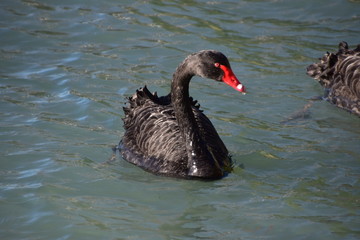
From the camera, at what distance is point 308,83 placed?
9.46 meters

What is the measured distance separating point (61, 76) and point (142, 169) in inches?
119

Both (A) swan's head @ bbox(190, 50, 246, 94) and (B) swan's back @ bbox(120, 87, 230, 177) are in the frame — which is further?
(B) swan's back @ bbox(120, 87, 230, 177)

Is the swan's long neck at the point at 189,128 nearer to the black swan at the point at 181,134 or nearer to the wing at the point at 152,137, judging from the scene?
the black swan at the point at 181,134

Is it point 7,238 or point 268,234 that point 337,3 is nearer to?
point 268,234

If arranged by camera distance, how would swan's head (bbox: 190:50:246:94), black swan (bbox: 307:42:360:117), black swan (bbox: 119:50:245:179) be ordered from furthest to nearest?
1. black swan (bbox: 307:42:360:117)
2. black swan (bbox: 119:50:245:179)
3. swan's head (bbox: 190:50:246:94)

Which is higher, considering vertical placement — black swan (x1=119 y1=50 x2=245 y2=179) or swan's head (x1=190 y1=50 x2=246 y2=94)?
swan's head (x1=190 y1=50 x2=246 y2=94)

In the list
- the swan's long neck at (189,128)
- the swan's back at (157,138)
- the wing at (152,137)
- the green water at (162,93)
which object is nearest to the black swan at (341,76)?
the green water at (162,93)

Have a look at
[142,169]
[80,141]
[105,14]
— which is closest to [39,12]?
[105,14]

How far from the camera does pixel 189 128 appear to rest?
671 centimetres

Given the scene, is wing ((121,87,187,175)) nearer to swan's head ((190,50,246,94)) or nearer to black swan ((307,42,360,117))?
swan's head ((190,50,246,94))

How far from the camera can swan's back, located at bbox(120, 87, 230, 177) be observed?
6754 millimetres

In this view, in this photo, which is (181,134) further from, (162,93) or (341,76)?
(341,76)

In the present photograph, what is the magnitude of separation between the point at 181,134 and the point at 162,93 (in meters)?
2.28

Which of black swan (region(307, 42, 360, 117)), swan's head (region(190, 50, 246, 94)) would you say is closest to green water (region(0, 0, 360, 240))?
black swan (region(307, 42, 360, 117))
